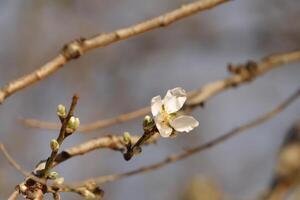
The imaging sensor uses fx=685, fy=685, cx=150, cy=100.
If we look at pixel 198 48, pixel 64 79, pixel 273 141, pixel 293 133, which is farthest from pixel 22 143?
pixel 293 133

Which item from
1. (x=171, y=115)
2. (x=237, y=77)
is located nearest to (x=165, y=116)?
(x=171, y=115)

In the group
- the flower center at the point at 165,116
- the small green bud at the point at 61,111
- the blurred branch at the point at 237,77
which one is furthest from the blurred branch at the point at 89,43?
the blurred branch at the point at 237,77

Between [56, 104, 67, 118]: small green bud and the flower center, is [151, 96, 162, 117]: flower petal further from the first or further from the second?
[56, 104, 67, 118]: small green bud

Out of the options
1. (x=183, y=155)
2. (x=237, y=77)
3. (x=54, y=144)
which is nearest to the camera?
(x=54, y=144)

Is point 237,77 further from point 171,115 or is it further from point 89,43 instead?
point 171,115

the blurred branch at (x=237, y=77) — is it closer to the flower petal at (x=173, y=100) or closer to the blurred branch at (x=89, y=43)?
the blurred branch at (x=89, y=43)

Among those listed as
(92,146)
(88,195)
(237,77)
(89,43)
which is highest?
(237,77)

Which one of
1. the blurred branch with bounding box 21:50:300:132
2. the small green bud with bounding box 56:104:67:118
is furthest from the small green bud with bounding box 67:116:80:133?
the blurred branch with bounding box 21:50:300:132

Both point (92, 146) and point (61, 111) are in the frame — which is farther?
point (92, 146)
